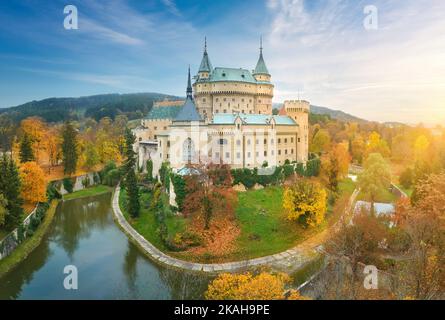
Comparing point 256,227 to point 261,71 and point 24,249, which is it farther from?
point 261,71

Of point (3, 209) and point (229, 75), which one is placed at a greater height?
point (229, 75)

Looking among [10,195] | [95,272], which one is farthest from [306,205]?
[10,195]

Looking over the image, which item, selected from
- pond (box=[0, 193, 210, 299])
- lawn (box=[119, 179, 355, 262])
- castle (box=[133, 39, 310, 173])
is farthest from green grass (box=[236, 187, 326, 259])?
castle (box=[133, 39, 310, 173])

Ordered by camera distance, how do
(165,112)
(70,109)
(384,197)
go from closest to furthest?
(384,197) < (165,112) < (70,109)

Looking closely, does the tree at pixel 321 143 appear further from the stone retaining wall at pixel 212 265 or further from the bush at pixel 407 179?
the stone retaining wall at pixel 212 265

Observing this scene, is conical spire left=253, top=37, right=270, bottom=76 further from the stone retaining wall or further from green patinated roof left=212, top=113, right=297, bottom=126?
the stone retaining wall
